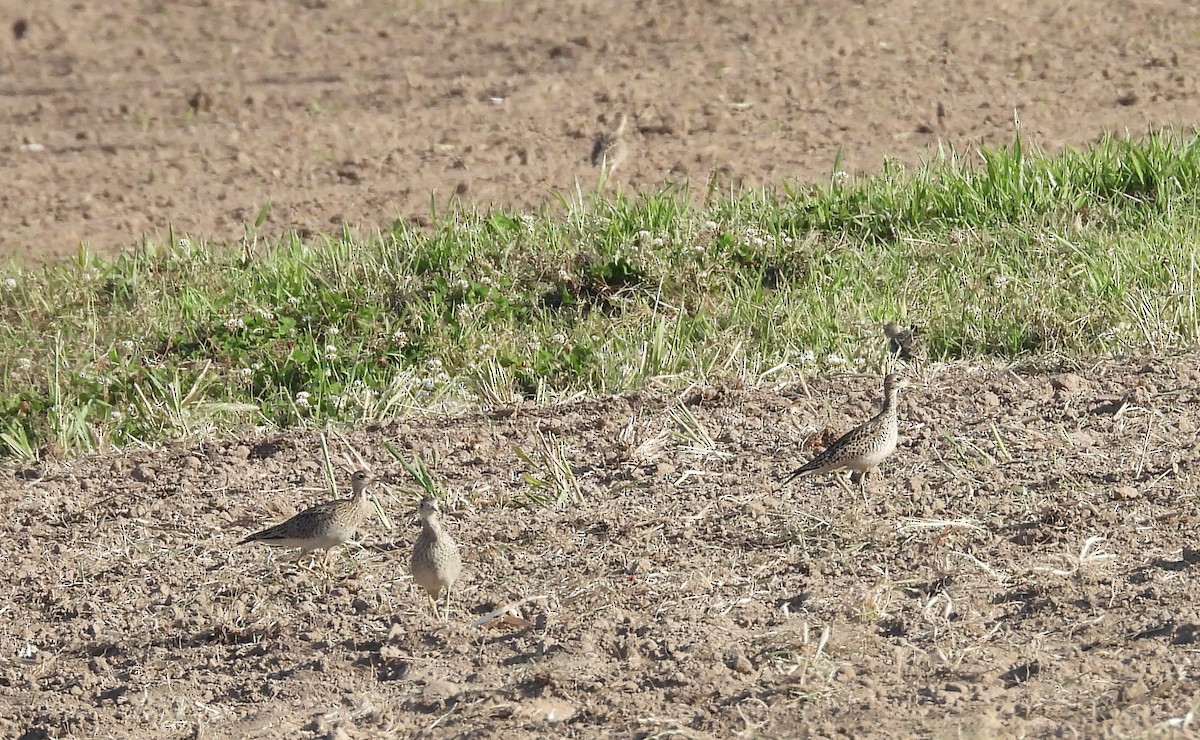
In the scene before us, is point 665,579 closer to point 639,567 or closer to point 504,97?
point 639,567

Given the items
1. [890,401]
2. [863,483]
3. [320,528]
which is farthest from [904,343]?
[320,528]

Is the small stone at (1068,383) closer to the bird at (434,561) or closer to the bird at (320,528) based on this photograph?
the bird at (434,561)

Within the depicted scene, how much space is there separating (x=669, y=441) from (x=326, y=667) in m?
1.83

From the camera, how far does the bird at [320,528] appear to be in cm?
516

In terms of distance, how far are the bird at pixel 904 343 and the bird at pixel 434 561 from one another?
263cm

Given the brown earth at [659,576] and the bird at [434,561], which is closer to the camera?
the brown earth at [659,576]

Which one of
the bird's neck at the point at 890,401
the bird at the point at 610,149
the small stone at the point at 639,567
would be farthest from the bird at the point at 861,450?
the bird at the point at 610,149

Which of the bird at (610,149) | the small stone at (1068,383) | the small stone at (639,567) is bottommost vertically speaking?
the bird at (610,149)

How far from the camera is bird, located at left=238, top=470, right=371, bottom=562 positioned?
5.16m

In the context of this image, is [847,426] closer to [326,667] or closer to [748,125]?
[326,667]

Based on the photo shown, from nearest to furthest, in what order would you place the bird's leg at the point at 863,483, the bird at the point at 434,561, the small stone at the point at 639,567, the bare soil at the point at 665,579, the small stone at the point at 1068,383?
the bare soil at the point at 665,579 < the bird at the point at 434,561 < the small stone at the point at 639,567 < the bird's leg at the point at 863,483 < the small stone at the point at 1068,383

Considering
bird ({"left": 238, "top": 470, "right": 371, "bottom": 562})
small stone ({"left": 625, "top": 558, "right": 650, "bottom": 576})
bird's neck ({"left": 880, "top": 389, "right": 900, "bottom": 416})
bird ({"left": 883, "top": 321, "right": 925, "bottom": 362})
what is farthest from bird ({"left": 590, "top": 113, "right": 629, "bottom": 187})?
small stone ({"left": 625, "top": 558, "right": 650, "bottom": 576})

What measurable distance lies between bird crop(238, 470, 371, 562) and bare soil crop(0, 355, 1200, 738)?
141 mm

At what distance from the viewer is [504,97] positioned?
12.4 m
